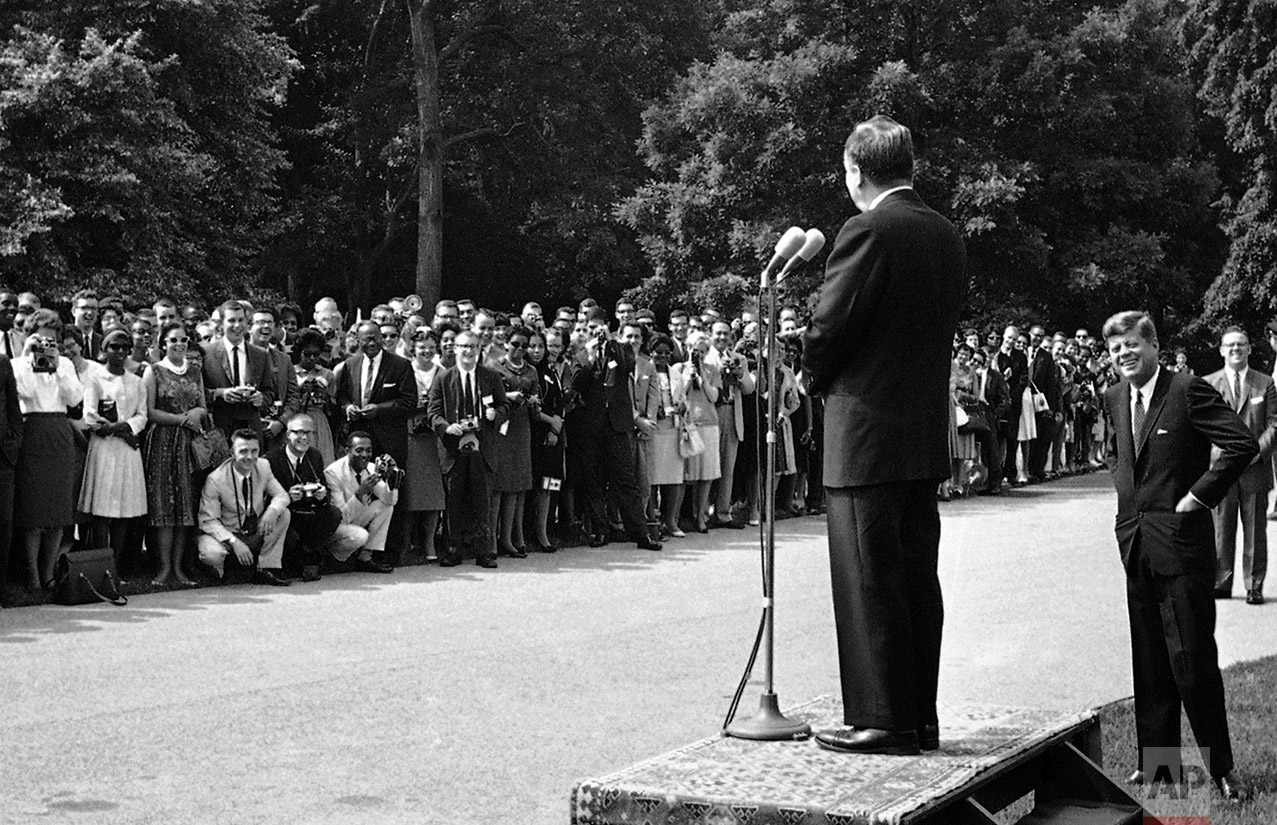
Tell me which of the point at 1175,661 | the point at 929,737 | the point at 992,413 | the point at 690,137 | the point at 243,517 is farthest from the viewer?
the point at 690,137

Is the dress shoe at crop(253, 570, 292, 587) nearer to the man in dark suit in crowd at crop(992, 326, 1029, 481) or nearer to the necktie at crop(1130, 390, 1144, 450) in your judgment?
the necktie at crop(1130, 390, 1144, 450)

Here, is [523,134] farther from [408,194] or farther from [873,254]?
[873,254]

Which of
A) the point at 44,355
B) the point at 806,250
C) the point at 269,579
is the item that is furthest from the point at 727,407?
the point at 806,250

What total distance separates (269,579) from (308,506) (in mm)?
677

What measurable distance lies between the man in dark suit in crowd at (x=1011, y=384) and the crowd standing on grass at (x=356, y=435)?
6260mm

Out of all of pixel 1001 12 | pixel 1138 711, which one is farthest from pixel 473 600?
pixel 1001 12

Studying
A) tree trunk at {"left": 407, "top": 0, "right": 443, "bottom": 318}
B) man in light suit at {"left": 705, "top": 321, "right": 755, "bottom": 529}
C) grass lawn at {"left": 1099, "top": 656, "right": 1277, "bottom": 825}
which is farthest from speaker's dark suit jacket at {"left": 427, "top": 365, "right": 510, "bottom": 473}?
tree trunk at {"left": 407, "top": 0, "right": 443, "bottom": 318}

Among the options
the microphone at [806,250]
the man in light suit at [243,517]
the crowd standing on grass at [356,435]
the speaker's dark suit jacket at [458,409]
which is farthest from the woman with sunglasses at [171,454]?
the microphone at [806,250]

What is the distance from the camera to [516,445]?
14.5 metres

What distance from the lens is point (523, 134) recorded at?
3934cm

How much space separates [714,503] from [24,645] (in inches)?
378

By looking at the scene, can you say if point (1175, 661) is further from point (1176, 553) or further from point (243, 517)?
point (243, 517)

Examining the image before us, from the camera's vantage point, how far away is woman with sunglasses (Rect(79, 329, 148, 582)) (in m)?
12.2

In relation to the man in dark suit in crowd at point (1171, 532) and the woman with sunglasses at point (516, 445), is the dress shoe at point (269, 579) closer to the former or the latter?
the woman with sunglasses at point (516, 445)
